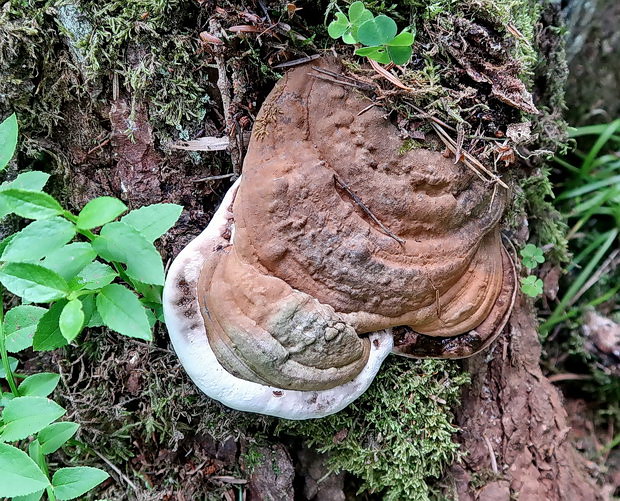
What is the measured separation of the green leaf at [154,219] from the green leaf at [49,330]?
0.43 m

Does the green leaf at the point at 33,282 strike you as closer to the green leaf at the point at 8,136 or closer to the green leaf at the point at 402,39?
the green leaf at the point at 8,136

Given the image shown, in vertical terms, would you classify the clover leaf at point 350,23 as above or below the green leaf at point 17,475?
above

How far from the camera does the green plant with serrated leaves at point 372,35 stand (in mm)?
1996

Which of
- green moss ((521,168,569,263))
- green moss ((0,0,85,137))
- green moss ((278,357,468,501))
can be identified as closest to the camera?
green moss ((0,0,85,137))

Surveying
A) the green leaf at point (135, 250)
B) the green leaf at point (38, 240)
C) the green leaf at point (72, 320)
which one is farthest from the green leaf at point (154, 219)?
the green leaf at point (72, 320)

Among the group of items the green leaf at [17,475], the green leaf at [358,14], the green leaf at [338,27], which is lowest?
the green leaf at [17,475]

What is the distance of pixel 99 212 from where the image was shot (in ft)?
5.55

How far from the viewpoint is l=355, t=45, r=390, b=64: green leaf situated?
6.79ft

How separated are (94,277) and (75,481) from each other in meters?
0.87

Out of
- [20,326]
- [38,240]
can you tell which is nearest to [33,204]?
[38,240]

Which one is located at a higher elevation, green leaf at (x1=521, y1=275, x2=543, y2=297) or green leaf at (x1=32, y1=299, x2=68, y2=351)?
green leaf at (x1=32, y1=299, x2=68, y2=351)

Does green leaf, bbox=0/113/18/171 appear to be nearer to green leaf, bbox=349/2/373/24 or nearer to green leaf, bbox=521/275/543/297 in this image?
green leaf, bbox=349/2/373/24

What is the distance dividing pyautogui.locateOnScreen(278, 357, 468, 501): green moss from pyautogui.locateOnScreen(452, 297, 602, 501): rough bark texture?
0.25 metres

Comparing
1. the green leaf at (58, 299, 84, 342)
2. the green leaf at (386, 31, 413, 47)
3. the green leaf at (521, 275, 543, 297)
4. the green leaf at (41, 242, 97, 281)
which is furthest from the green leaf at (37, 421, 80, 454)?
the green leaf at (521, 275, 543, 297)
